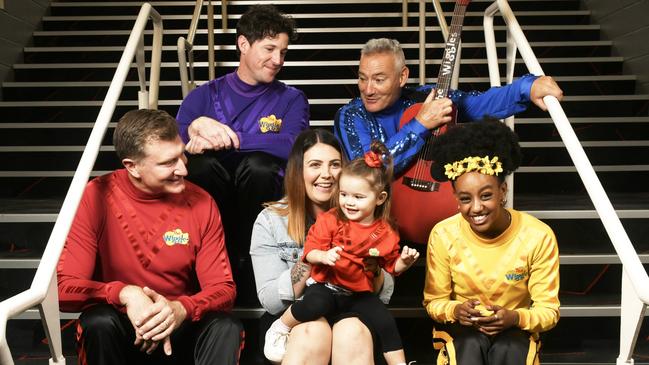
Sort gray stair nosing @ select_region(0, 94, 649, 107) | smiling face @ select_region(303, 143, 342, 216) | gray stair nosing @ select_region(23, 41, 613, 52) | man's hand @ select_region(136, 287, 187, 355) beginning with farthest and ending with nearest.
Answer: gray stair nosing @ select_region(23, 41, 613, 52)
gray stair nosing @ select_region(0, 94, 649, 107)
smiling face @ select_region(303, 143, 342, 216)
man's hand @ select_region(136, 287, 187, 355)

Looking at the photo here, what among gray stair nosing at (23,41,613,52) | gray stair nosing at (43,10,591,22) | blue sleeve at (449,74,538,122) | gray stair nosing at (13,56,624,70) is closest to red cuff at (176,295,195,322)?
blue sleeve at (449,74,538,122)

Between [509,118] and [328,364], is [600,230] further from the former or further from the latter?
[328,364]

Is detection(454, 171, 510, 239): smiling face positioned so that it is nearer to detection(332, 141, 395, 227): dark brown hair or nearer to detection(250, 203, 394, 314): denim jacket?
detection(332, 141, 395, 227): dark brown hair

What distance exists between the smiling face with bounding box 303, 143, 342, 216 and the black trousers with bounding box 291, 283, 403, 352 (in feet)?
0.97

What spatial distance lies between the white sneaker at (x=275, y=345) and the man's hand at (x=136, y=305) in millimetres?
304

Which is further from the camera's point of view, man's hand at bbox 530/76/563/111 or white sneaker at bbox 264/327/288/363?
man's hand at bbox 530/76/563/111

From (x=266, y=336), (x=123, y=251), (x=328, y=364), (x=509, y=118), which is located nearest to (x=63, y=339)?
(x=123, y=251)

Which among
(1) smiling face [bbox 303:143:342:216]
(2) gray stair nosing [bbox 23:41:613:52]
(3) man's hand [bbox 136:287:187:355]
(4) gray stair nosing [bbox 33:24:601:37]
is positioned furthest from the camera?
(4) gray stair nosing [bbox 33:24:601:37]

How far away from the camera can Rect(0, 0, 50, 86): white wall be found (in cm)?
478

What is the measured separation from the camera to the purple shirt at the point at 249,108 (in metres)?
2.88

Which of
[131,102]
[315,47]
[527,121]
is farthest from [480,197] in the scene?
[315,47]

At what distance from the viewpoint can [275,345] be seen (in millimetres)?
2203

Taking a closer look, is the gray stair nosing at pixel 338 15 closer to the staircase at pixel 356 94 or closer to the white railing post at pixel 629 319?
the staircase at pixel 356 94

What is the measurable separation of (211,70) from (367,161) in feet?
7.07
